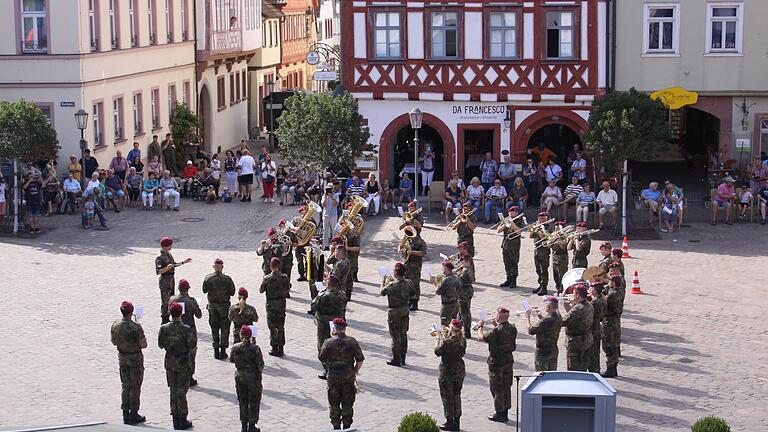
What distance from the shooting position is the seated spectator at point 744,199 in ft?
112

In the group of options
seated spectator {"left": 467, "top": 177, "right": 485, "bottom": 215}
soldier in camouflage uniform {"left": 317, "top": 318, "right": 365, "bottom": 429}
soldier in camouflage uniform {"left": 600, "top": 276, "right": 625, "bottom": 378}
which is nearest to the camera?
soldier in camouflage uniform {"left": 317, "top": 318, "right": 365, "bottom": 429}

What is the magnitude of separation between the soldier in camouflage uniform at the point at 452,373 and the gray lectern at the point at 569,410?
4.57 m

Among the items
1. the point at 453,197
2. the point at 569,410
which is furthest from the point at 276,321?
the point at 453,197

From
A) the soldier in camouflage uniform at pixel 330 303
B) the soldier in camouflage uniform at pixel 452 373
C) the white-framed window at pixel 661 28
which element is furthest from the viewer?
the white-framed window at pixel 661 28

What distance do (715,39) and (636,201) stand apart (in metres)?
4.77

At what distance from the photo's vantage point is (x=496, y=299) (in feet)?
84.3

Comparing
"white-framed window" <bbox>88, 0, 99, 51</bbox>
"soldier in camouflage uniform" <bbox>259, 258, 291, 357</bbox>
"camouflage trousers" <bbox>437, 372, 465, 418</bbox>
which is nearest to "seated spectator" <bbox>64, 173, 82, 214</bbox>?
"white-framed window" <bbox>88, 0, 99, 51</bbox>

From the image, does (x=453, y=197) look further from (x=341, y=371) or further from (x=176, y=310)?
(x=341, y=371)

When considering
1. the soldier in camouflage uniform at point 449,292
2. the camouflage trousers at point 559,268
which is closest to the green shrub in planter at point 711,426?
the soldier in camouflage uniform at point 449,292

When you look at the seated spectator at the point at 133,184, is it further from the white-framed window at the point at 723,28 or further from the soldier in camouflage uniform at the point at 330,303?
the soldier in camouflage uniform at the point at 330,303

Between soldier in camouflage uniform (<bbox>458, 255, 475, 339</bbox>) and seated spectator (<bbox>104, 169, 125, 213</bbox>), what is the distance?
1543 cm

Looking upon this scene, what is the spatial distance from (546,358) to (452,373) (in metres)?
1.68

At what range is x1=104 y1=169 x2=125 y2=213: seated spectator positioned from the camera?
35719 mm

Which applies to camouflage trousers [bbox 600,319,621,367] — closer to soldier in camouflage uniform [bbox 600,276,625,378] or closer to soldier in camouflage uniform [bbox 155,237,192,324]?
soldier in camouflage uniform [bbox 600,276,625,378]
